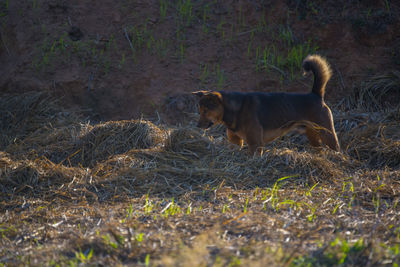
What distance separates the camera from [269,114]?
5508 millimetres

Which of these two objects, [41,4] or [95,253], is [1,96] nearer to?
[41,4]

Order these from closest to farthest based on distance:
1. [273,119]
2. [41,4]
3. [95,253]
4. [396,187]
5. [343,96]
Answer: [95,253] → [396,187] → [273,119] → [343,96] → [41,4]

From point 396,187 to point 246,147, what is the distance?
7.41 feet

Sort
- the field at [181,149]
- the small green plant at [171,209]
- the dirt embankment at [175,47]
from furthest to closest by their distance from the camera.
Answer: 1. the dirt embankment at [175,47]
2. the small green plant at [171,209]
3. the field at [181,149]

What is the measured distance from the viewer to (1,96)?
744 centimetres

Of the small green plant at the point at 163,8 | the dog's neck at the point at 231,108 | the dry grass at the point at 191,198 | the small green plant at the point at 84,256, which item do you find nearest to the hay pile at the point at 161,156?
the dry grass at the point at 191,198

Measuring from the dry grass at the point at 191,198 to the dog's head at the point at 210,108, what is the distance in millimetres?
282

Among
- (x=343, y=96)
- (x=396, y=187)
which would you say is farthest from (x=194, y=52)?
(x=396, y=187)

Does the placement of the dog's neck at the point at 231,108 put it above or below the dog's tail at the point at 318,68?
below

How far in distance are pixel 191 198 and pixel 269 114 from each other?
2101 millimetres

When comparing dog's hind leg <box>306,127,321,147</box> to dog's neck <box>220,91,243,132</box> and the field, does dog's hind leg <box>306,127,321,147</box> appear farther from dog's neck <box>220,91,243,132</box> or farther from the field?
dog's neck <box>220,91,243,132</box>

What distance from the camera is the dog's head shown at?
17.7ft

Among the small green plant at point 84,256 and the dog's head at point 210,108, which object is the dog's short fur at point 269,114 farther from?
the small green plant at point 84,256

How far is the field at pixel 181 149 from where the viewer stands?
8.48 feet
